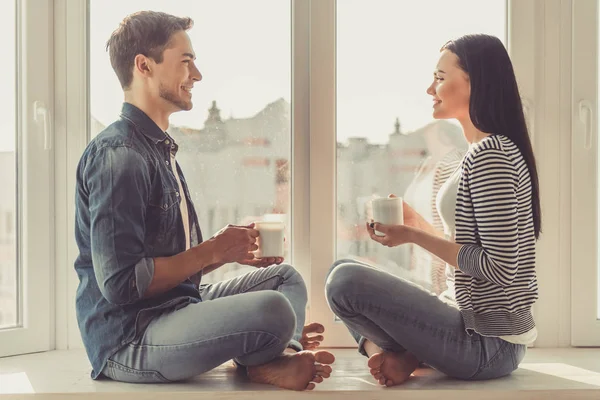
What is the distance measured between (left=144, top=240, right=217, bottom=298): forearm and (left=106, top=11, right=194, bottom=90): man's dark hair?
440 mm

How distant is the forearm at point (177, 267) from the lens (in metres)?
1.50

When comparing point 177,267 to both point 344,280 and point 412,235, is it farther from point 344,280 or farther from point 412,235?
point 412,235

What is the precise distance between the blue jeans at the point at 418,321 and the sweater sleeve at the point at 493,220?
0.42 feet

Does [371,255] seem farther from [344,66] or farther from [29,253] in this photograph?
[29,253]

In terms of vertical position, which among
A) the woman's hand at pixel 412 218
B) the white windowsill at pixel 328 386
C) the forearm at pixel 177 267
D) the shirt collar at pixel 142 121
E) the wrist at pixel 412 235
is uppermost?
the shirt collar at pixel 142 121

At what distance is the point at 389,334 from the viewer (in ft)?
5.20

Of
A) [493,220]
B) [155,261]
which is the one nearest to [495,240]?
[493,220]

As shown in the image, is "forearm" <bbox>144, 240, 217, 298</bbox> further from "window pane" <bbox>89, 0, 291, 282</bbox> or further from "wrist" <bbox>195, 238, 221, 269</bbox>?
"window pane" <bbox>89, 0, 291, 282</bbox>

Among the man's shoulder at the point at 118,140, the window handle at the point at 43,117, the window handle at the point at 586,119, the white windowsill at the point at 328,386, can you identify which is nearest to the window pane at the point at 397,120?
the window handle at the point at 586,119

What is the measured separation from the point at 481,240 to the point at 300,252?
1.96ft

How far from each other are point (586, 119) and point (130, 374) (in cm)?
138

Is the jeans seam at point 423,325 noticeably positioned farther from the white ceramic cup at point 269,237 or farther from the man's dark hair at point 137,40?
Result: the man's dark hair at point 137,40

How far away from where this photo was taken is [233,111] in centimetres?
198

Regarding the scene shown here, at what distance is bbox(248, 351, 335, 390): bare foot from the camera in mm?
1509
